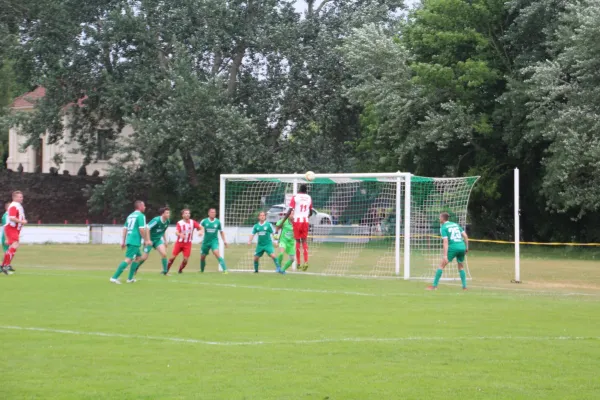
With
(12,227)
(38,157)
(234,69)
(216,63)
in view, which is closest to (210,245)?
(12,227)

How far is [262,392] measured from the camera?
812cm

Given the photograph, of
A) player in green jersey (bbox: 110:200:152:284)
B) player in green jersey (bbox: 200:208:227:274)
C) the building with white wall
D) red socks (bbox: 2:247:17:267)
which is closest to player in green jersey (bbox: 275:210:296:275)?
player in green jersey (bbox: 200:208:227:274)

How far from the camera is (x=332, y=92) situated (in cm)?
5003

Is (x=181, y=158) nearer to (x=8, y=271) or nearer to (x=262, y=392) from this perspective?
(x=8, y=271)

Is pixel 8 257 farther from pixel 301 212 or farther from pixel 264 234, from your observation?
pixel 301 212

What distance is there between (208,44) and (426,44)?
1279cm

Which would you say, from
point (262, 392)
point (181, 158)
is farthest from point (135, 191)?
point (262, 392)

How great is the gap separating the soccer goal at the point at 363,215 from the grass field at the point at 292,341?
497cm

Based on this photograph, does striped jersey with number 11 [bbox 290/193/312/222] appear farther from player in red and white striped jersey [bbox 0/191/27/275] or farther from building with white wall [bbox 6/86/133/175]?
building with white wall [bbox 6/86/133/175]

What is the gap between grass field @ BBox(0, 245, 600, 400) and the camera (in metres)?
8.42

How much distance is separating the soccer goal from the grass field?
196 inches

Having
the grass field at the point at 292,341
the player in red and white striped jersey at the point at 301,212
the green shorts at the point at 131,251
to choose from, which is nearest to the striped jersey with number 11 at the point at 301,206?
the player in red and white striped jersey at the point at 301,212

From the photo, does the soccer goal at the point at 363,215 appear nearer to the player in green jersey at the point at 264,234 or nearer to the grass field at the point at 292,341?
the player in green jersey at the point at 264,234

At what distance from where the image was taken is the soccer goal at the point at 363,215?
83.4 ft
